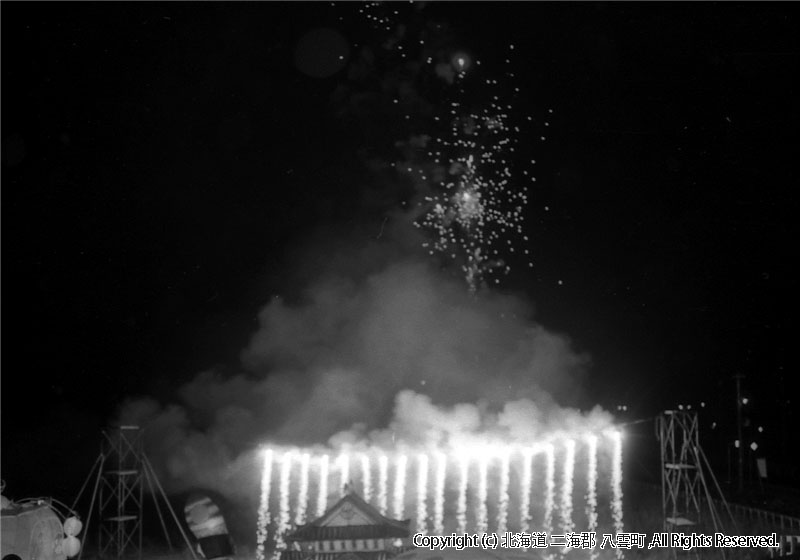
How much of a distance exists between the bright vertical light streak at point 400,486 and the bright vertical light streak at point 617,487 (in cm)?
784

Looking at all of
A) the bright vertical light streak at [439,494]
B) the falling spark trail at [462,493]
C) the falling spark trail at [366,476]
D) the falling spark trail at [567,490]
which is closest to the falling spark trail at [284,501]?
the falling spark trail at [366,476]

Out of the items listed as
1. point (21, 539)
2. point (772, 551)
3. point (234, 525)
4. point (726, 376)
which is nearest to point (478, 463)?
point (234, 525)

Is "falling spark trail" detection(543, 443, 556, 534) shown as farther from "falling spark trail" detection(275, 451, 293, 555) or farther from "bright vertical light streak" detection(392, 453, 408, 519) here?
"falling spark trail" detection(275, 451, 293, 555)

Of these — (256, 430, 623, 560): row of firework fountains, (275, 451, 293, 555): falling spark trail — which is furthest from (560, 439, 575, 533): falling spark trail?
(275, 451, 293, 555): falling spark trail

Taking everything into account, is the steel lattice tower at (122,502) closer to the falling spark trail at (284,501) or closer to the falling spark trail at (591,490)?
the falling spark trail at (284,501)

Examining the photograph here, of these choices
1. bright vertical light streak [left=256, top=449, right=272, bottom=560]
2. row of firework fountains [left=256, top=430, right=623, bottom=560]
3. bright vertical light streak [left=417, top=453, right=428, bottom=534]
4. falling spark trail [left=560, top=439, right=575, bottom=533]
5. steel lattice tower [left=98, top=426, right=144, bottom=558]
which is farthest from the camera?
row of firework fountains [left=256, top=430, right=623, bottom=560]

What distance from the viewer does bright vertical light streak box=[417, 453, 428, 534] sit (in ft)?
89.3

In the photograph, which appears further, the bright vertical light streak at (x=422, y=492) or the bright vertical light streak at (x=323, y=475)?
the bright vertical light streak at (x=323, y=475)

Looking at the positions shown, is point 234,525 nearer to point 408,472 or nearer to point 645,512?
point 408,472

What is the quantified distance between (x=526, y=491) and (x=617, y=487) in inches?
172

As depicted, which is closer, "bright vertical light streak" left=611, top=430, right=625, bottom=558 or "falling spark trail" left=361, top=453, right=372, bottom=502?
"bright vertical light streak" left=611, top=430, right=625, bottom=558

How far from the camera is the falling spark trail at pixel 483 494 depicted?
86.9 ft

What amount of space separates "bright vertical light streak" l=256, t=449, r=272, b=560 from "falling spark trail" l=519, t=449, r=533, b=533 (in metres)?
9.23

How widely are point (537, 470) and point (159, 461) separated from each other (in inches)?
724
